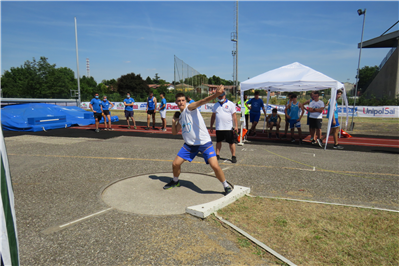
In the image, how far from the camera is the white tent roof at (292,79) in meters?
9.84

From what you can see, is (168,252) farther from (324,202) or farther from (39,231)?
(324,202)

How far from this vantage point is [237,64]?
2909 cm

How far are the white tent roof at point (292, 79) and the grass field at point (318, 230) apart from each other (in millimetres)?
6859

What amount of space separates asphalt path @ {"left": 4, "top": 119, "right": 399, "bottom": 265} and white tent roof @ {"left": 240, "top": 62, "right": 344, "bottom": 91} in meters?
2.56

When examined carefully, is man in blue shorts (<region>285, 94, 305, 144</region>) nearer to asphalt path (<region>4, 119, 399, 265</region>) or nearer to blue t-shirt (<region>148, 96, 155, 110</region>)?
asphalt path (<region>4, 119, 399, 265</region>)

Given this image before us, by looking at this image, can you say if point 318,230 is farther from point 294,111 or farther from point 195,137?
point 294,111

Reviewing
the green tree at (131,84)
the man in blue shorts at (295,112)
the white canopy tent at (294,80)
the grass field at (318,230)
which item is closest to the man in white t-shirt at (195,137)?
the grass field at (318,230)

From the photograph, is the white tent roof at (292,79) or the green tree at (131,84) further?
the green tree at (131,84)

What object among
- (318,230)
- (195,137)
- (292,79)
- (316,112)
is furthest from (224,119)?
(292,79)

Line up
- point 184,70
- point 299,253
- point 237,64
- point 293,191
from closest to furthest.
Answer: point 299,253
point 293,191
point 184,70
point 237,64

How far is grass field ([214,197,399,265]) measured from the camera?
2916 mm

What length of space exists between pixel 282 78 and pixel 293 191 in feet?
22.7

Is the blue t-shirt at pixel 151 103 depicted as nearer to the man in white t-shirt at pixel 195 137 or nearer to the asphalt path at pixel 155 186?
the asphalt path at pixel 155 186

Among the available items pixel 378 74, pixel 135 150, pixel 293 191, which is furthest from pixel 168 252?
pixel 378 74
